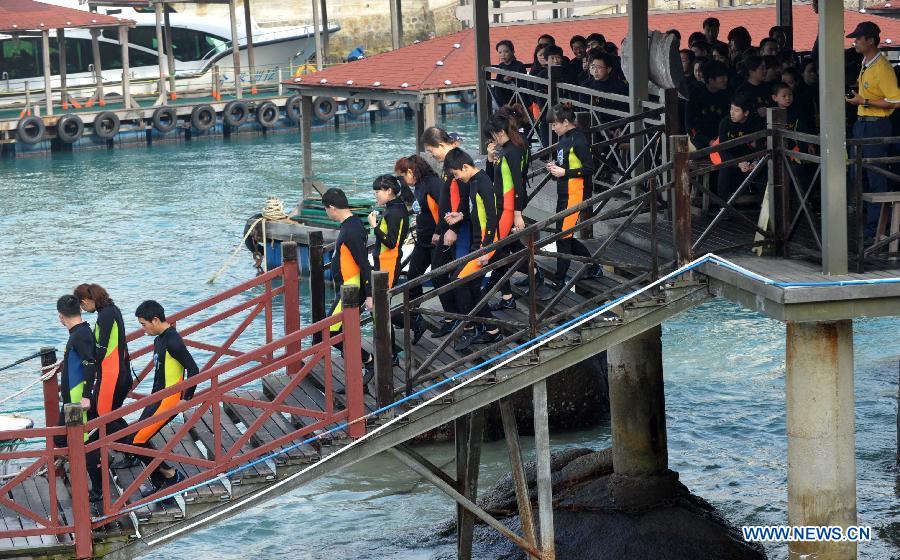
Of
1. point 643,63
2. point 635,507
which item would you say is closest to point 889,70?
point 643,63

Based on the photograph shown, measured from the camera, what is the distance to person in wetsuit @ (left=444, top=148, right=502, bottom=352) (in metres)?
10.7

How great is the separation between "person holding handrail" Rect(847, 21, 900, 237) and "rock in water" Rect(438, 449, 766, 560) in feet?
9.47

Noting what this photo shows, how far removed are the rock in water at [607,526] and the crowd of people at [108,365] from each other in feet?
12.0

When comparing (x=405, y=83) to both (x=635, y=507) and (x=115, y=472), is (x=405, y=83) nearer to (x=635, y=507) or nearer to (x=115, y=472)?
(x=635, y=507)

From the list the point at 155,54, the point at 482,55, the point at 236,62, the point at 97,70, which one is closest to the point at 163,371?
the point at 482,55

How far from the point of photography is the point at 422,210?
1122 cm

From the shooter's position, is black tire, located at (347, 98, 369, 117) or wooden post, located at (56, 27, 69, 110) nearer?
wooden post, located at (56, 27, 69, 110)

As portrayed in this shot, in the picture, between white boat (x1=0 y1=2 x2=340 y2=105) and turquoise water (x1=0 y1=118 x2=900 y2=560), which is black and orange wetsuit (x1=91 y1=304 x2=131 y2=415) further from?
white boat (x1=0 y1=2 x2=340 y2=105)

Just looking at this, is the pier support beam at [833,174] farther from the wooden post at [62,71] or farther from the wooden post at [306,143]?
the wooden post at [62,71]

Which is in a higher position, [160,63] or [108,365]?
[160,63]

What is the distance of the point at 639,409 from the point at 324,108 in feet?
128

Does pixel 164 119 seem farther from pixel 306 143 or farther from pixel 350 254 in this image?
pixel 350 254

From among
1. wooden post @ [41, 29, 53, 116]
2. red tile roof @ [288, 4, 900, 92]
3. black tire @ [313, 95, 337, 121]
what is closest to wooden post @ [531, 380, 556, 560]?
red tile roof @ [288, 4, 900, 92]

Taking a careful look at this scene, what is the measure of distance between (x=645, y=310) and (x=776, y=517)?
14.8 ft
